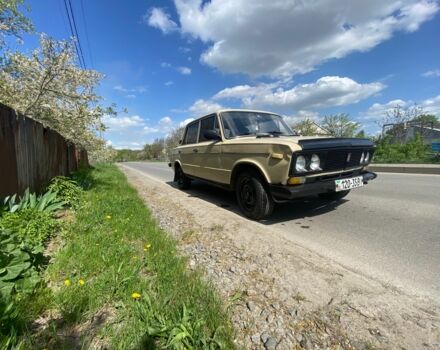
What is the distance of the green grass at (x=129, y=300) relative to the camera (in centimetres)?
151

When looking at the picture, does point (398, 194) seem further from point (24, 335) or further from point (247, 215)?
→ point (24, 335)

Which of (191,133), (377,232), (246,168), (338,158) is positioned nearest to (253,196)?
(246,168)

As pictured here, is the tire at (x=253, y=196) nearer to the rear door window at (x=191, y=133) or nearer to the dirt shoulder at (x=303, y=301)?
the dirt shoulder at (x=303, y=301)

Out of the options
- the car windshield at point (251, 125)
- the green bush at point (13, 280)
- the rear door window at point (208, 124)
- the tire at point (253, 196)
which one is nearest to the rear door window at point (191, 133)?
the rear door window at point (208, 124)

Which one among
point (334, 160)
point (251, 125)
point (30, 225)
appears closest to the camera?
point (30, 225)

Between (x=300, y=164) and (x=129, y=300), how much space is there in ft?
8.38

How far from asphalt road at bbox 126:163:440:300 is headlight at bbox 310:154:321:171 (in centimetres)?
90

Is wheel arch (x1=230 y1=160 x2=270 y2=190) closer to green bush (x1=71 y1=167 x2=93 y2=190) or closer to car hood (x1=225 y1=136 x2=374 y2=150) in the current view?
car hood (x1=225 y1=136 x2=374 y2=150)

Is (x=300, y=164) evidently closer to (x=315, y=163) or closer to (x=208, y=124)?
(x=315, y=163)

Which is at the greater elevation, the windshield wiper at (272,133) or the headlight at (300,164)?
the windshield wiper at (272,133)

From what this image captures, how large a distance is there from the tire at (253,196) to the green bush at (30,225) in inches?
110

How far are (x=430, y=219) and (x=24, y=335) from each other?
4.92m

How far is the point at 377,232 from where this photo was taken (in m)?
3.36

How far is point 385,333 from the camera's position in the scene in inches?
62.1
